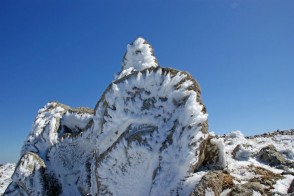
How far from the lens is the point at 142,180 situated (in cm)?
651

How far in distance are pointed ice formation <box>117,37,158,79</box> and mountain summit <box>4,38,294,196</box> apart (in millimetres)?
2789

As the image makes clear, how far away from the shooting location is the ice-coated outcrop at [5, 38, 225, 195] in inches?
245

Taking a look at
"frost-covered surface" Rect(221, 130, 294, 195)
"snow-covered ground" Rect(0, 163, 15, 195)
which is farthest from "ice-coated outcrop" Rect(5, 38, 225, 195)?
"snow-covered ground" Rect(0, 163, 15, 195)

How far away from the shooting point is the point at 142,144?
663 cm

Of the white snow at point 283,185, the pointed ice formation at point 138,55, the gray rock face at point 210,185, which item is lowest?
the gray rock face at point 210,185

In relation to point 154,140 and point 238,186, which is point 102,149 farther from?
point 238,186

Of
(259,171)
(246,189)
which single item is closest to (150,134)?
(246,189)

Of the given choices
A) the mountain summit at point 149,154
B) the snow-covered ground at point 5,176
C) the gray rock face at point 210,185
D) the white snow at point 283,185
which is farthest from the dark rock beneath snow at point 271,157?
the snow-covered ground at point 5,176

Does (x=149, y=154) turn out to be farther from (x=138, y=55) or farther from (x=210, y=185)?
(x=138, y=55)

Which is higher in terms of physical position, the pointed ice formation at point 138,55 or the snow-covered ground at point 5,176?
the pointed ice formation at point 138,55

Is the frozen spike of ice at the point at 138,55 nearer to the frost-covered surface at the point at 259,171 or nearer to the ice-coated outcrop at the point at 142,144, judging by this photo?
the ice-coated outcrop at the point at 142,144

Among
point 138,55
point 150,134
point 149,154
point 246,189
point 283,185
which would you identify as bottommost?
point 246,189

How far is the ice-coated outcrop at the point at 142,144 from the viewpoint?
6234mm

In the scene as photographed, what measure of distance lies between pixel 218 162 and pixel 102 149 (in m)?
2.64
